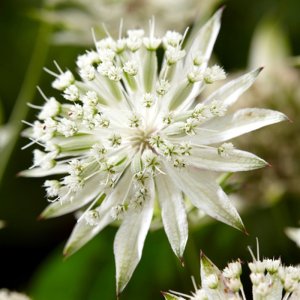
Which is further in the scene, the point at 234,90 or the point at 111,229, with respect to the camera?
the point at 111,229

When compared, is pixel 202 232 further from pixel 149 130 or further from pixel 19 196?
pixel 19 196

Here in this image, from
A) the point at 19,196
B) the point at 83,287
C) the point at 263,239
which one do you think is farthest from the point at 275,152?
the point at 19,196

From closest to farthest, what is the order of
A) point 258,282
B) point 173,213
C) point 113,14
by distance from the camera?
1. point 258,282
2. point 173,213
3. point 113,14

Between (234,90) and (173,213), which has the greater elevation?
(234,90)

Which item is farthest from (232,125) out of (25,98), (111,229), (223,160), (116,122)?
(25,98)

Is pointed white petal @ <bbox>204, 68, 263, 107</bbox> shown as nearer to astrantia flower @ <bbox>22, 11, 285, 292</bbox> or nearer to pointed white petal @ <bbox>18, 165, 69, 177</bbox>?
astrantia flower @ <bbox>22, 11, 285, 292</bbox>

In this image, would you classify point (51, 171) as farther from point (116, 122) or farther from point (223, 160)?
point (223, 160)

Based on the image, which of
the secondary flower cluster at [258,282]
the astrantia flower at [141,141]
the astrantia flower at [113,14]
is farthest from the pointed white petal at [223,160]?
the astrantia flower at [113,14]

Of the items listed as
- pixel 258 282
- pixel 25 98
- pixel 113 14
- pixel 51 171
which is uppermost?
pixel 113 14
